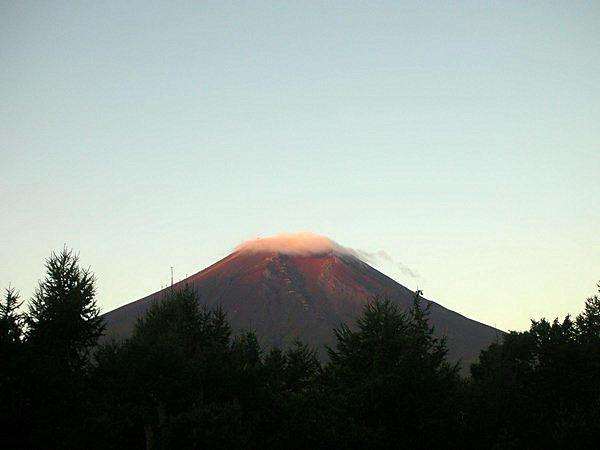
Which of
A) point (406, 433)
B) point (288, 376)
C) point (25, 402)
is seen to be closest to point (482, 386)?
A: point (406, 433)

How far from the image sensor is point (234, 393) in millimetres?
42375

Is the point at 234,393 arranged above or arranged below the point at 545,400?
above

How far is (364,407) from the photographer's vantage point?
4081 cm

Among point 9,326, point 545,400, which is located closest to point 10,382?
point 9,326

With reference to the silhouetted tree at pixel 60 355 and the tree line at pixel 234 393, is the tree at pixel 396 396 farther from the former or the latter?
the silhouetted tree at pixel 60 355

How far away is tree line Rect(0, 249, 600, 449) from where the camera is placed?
36.9 meters

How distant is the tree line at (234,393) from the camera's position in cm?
3694

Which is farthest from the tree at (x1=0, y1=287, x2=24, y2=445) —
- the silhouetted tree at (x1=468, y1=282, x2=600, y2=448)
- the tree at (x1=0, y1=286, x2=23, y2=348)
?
the silhouetted tree at (x1=468, y1=282, x2=600, y2=448)

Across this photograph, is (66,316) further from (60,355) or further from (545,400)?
(545,400)

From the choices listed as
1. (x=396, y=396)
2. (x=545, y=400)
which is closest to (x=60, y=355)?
(x=396, y=396)

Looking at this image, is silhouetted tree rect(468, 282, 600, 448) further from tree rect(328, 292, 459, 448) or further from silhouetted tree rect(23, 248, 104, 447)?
silhouetted tree rect(23, 248, 104, 447)

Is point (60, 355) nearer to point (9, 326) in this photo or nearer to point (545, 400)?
point (9, 326)

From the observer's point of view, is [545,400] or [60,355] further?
[545,400]

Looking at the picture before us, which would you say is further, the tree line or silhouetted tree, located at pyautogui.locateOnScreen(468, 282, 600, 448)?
silhouetted tree, located at pyautogui.locateOnScreen(468, 282, 600, 448)
